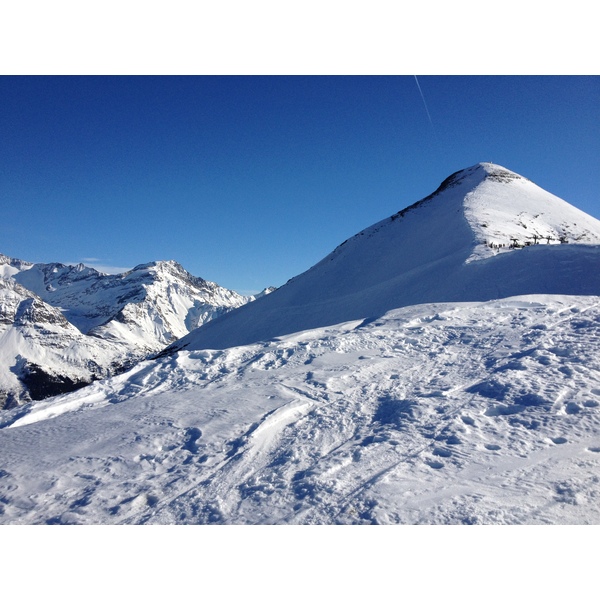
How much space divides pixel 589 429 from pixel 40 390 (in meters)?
186

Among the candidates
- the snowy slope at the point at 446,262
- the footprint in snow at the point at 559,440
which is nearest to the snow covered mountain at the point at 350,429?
the footprint in snow at the point at 559,440

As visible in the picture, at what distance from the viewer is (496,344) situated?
8.38 meters

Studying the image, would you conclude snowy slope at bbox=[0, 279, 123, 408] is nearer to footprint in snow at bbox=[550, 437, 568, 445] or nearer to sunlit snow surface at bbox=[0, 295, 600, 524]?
sunlit snow surface at bbox=[0, 295, 600, 524]

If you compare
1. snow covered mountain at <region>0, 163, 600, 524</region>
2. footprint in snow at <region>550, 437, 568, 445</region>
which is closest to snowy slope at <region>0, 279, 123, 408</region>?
snow covered mountain at <region>0, 163, 600, 524</region>

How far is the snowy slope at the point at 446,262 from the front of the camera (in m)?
13.9

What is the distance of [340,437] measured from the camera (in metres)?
5.96

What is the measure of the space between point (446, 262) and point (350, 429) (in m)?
14.2

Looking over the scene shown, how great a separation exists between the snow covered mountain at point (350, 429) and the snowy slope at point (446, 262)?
171 centimetres

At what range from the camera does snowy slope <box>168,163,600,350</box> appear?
1391 centimetres

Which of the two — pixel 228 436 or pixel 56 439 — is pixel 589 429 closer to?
pixel 228 436

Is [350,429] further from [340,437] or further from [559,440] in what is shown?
[559,440]

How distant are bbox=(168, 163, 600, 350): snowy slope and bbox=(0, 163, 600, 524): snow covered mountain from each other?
5.62ft

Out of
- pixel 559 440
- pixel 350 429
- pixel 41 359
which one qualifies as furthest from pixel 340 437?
pixel 41 359

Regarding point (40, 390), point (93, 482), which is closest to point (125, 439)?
point (93, 482)
